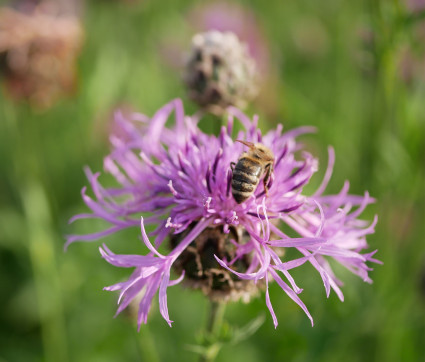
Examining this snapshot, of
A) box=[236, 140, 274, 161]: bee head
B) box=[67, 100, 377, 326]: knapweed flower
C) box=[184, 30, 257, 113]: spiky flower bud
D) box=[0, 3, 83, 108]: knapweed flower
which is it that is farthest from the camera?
box=[0, 3, 83, 108]: knapweed flower

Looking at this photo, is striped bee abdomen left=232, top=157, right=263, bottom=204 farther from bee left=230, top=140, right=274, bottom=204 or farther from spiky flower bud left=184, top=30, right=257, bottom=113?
spiky flower bud left=184, top=30, right=257, bottom=113

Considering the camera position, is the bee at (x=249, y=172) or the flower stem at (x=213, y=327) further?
the flower stem at (x=213, y=327)

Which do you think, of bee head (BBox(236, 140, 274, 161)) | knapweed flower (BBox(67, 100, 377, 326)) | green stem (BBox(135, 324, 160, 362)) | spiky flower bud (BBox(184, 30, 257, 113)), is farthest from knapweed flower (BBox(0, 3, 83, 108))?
bee head (BBox(236, 140, 274, 161))

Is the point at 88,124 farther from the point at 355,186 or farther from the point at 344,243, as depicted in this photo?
the point at 344,243

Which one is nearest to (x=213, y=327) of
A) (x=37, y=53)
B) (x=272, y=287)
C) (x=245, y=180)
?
(x=245, y=180)

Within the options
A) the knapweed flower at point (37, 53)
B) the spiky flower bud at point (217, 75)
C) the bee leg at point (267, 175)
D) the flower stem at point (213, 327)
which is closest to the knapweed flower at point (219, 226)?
the bee leg at point (267, 175)

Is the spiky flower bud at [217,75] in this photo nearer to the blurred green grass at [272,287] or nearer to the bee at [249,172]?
the blurred green grass at [272,287]
